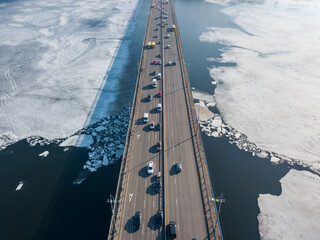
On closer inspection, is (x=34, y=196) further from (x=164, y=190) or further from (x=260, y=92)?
(x=260, y=92)

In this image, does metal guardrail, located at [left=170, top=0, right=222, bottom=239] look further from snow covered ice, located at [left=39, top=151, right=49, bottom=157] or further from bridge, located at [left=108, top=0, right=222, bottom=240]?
snow covered ice, located at [left=39, top=151, right=49, bottom=157]

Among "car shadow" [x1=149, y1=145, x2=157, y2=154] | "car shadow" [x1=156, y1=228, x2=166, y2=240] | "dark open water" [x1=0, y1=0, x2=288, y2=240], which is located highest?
"car shadow" [x1=149, y1=145, x2=157, y2=154]

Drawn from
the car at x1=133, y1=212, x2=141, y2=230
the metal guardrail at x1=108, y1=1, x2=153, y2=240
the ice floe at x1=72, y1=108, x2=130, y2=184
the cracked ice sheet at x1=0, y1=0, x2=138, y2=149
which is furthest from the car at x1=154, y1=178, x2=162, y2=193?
the cracked ice sheet at x1=0, y1=0, x2=138, y2=149

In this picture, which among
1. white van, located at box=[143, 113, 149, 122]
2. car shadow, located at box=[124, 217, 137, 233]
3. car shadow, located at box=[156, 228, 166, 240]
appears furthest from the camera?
white van, located at box=[143, 113, 149, 122]

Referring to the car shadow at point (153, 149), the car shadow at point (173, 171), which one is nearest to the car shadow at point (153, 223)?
the car shadow at point (173, 171)

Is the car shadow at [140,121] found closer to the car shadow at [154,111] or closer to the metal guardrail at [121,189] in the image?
the metal guardrail at [121,189]

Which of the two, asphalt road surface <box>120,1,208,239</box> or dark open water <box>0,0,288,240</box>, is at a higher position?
asphalt road surface <box>120,1,208,239</box>

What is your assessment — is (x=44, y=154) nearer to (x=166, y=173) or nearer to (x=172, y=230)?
(x=166, y=173)

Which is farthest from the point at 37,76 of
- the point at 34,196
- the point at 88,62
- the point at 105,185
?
the point at 105,185
